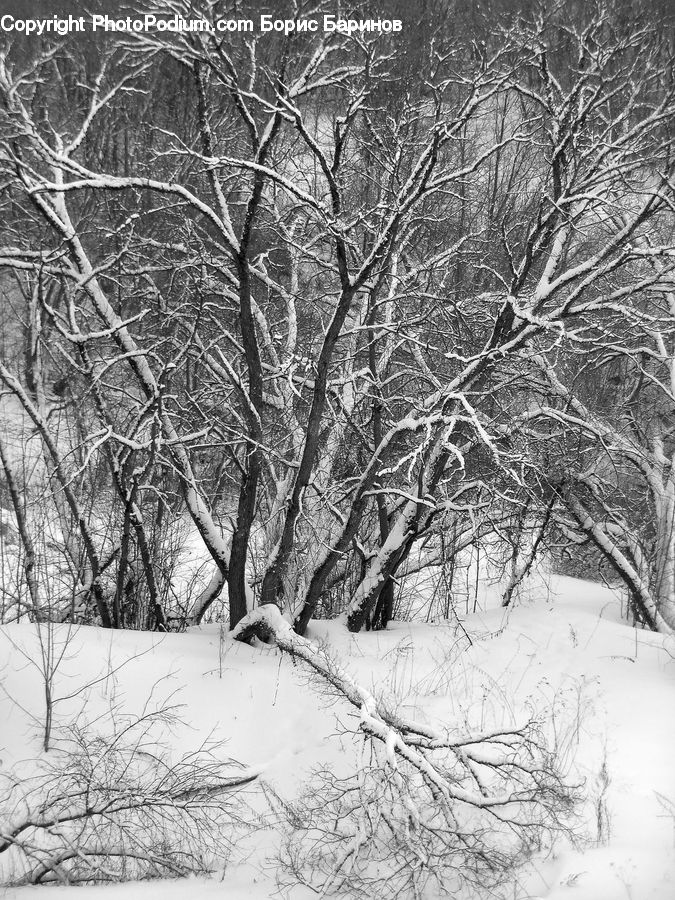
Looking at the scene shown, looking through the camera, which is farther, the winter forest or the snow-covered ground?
the winter forest

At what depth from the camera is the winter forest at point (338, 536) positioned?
181 inches

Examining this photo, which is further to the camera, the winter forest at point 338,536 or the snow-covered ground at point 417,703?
the winter forest at point 338,536

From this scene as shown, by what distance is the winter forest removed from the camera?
4590mm

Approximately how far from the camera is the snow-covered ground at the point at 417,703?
14.7 feet

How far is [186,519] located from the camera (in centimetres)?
929

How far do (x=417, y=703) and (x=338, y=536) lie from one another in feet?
5.76

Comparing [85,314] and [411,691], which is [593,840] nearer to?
[411,691]

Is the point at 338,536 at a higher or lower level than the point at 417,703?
higher

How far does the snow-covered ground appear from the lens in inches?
176

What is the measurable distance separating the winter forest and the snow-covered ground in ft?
0.09

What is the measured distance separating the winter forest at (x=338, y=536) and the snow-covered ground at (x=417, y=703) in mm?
26

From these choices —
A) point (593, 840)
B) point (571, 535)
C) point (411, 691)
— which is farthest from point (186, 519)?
point (593, 840)

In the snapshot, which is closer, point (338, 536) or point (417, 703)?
point (417, 703)

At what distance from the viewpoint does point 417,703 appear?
629 centimetres
